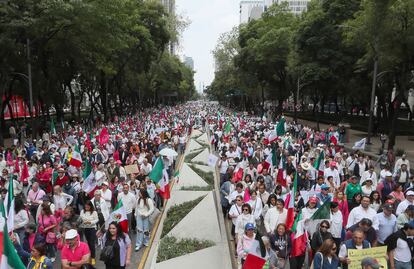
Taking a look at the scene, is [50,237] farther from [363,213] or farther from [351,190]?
→ [351,190]

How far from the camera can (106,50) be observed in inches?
1224

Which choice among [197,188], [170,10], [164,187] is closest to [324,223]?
[164,187]

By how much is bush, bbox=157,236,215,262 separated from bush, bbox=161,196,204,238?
82 cm

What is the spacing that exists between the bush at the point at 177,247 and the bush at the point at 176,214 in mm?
823

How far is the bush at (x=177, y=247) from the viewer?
27.4 ft

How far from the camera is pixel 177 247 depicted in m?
8.62

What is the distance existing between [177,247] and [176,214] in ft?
6.89

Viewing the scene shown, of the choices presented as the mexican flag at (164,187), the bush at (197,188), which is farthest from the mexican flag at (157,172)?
the bush at (197,188)

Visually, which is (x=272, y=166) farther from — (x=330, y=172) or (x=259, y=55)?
(x=259, y=55)

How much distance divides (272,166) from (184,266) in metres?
6.56

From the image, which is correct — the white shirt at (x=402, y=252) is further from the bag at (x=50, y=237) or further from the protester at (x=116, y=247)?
the bag at (x=50, y=237)

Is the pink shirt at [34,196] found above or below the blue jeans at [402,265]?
above

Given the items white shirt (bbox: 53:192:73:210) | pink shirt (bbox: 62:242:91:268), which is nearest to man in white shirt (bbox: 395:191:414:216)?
pink shirt (bbox: 62:242:91:268)

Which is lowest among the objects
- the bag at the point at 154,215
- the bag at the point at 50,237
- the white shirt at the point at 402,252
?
the bag at the point at 154,215
